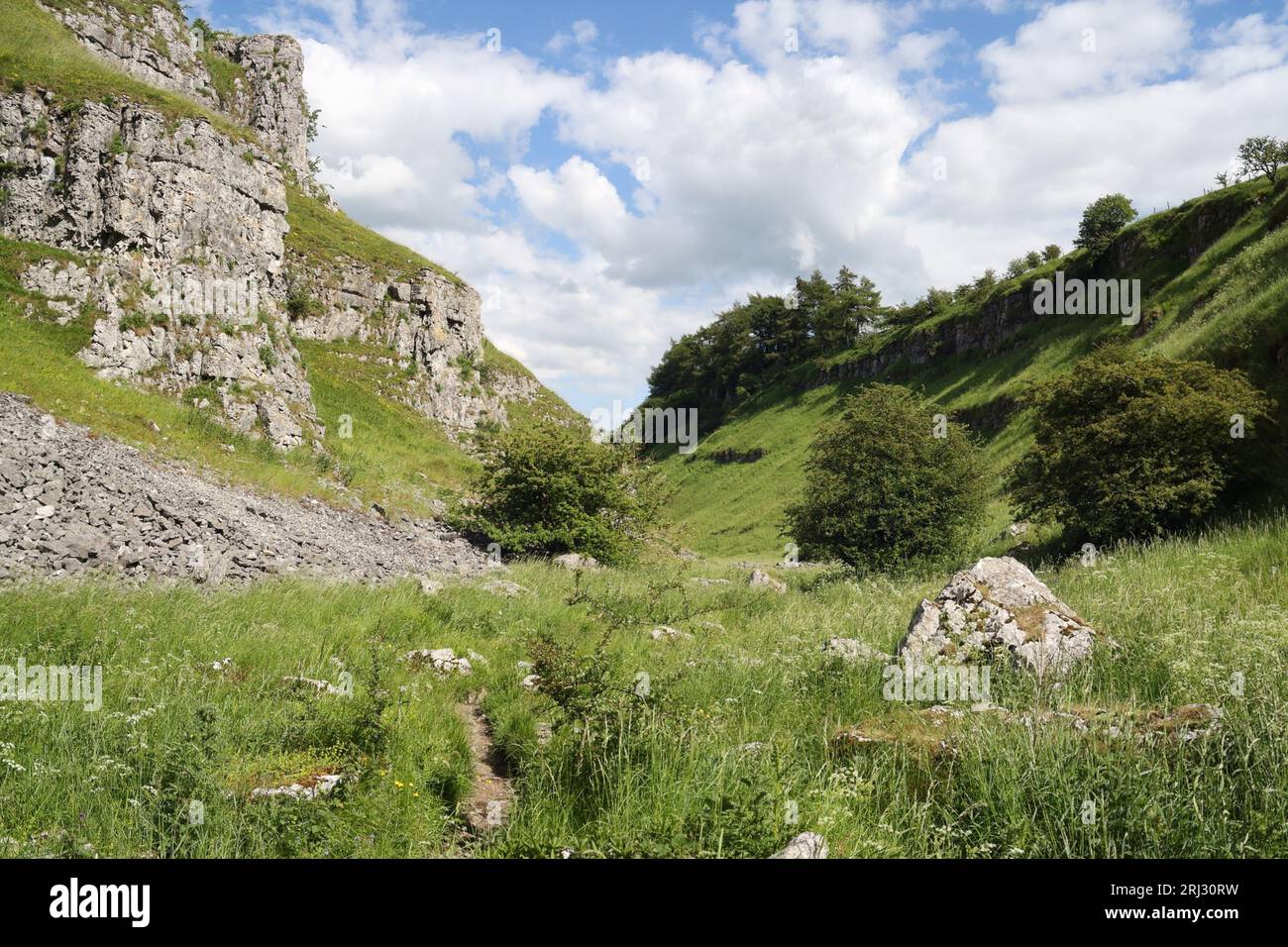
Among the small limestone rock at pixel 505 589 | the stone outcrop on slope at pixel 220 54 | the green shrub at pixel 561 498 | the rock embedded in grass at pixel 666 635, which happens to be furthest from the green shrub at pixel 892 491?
the stone outcrop on slope at pixel 220 54

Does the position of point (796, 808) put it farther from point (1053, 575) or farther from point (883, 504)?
point (883, 504)

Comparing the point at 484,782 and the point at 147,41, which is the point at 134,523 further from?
the point at 147,41

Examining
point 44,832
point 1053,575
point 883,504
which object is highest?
point 883,504

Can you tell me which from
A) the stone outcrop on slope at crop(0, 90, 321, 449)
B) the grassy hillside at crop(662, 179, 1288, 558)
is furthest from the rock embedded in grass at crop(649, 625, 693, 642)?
the stone outcrop on slope at crop(0, 90, 321, 449)

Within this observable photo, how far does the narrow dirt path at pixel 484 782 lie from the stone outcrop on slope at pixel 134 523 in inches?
311

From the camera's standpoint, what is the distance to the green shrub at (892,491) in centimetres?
1975

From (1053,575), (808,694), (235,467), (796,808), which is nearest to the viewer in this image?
(796,808)

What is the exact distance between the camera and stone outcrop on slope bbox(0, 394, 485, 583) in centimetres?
1219

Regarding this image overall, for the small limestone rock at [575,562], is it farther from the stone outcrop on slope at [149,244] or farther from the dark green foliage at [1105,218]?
the dark green foliage at [1105,218]

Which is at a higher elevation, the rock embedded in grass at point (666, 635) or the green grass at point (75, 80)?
the green grass at point (75, 80)

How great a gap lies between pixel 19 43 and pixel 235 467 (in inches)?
1193

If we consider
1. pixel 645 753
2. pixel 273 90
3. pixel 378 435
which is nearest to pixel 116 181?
pixel 378 435
